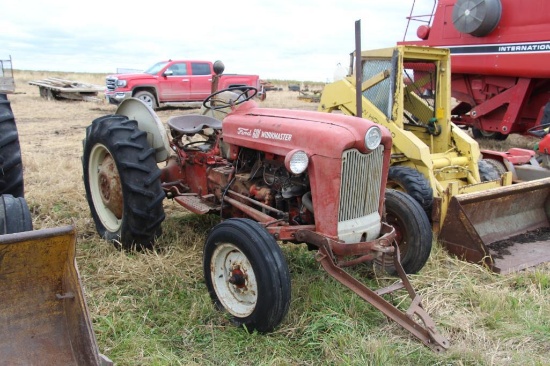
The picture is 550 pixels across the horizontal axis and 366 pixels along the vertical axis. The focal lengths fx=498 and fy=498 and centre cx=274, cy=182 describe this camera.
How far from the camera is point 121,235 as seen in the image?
3.94 meters

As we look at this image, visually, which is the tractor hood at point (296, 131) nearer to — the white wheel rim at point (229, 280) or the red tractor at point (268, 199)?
the red tractor at point (268, 199)

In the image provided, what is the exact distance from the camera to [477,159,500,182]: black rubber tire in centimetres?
553

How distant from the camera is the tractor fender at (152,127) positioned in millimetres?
4113

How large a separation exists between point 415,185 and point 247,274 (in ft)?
7.23

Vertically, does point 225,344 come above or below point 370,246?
below

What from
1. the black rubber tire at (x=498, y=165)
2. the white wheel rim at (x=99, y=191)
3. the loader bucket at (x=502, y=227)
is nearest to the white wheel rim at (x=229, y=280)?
the white wheel rim at (x=99, y=191)

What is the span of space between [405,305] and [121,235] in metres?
2.21

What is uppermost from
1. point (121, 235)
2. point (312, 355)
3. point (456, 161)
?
point (456, 161)

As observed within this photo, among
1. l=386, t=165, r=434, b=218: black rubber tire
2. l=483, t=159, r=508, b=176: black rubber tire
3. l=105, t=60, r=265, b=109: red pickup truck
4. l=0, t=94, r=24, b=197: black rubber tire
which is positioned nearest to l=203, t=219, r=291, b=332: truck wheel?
l=0, t=94, r=24, b=197: black rubber tire

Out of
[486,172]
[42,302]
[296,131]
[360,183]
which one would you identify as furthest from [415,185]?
[42,302]

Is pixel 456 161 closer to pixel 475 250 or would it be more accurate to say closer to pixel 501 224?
pixel 501 224

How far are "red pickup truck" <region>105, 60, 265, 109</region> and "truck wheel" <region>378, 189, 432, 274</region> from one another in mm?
11283

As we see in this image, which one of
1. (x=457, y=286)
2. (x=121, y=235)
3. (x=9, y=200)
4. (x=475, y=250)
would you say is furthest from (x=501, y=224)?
(x=9, y=200)

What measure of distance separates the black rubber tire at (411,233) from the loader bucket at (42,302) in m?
2.18
